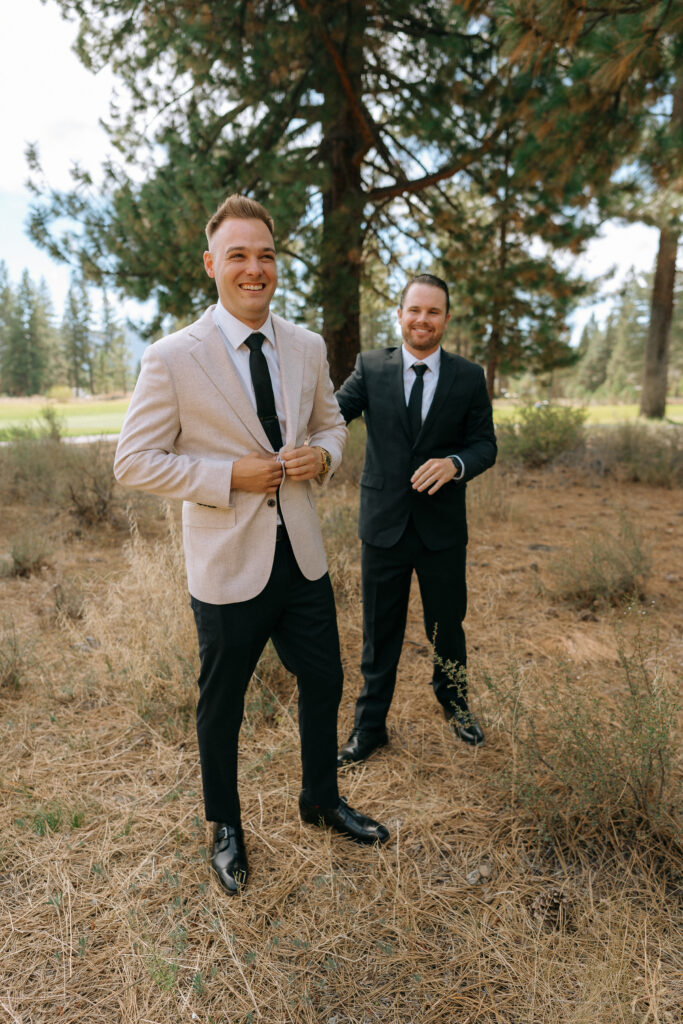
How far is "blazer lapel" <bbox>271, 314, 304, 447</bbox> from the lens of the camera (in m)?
2.10

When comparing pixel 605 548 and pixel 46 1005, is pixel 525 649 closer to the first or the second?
pixel 605 548

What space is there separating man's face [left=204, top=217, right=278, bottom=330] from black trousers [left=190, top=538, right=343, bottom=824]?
0.77 m

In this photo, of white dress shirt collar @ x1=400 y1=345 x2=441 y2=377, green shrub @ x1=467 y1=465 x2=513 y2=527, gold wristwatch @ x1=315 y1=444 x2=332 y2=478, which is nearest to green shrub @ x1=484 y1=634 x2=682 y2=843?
gold wristwatch @ x1=315 y1=444 x2=332 y2=478

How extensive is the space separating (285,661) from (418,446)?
107cm

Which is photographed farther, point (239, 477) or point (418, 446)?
point (418, 446)

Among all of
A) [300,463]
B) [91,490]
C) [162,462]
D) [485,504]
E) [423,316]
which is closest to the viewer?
[162,462]

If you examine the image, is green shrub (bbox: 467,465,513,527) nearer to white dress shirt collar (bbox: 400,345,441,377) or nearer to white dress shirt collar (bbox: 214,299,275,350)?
white dress shirt collar (bbox: 400,345,441,377)

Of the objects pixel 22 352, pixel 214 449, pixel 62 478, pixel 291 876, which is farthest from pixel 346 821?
pixel 22 352

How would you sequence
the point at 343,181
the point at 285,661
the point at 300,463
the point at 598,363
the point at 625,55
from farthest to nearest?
the point at 598,363, the point at 343,181, the point at 625,55, the point at 285,661, the point at 300,463

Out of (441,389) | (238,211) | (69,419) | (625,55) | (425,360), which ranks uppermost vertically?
(625,55)

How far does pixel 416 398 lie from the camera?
9.06ft

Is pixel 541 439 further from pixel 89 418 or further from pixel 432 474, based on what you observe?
pixel 89 418

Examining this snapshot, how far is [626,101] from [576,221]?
164 inches

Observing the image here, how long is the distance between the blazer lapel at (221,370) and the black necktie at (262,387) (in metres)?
0.05
